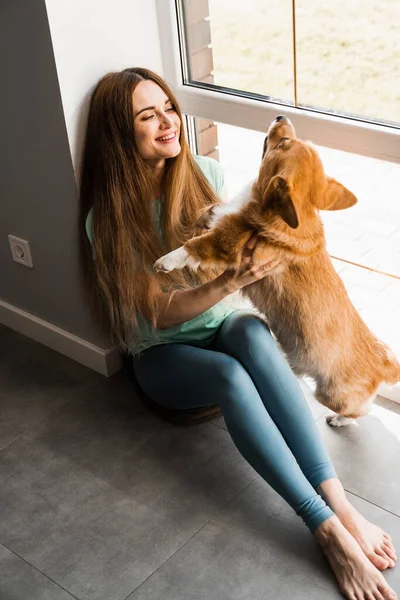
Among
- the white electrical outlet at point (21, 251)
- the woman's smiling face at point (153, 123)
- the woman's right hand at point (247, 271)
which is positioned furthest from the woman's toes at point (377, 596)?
the white electrical outlet at point (21, 251)

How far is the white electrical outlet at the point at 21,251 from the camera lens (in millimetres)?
2757

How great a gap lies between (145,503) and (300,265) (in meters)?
0.81

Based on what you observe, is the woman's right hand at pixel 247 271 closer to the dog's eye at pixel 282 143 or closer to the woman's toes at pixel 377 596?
the dog's eye at pixel 282 143

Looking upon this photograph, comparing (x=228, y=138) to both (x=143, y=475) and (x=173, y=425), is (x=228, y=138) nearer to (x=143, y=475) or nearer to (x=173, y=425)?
(x=173, y=425)

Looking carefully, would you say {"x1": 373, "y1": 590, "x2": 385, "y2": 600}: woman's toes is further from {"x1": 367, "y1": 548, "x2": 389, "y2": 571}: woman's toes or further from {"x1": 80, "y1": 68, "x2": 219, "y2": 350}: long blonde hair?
{"x1": 80, "y1": 68, "x2": 219, "y2": 350}: long blonde hair

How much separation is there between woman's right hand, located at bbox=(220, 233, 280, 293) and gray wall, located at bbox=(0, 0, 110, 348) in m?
0.65

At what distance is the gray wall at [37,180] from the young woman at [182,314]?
14cm

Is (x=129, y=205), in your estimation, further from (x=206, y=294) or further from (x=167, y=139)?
(x=206, y=294)

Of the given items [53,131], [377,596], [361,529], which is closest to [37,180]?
[53,131]

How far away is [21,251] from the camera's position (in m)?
2.79

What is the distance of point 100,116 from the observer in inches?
88.4

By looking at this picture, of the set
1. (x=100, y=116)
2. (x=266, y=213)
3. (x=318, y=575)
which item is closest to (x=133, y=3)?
(x=100, y=116)

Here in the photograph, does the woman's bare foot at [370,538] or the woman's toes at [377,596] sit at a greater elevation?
the woman's bare foot at [370,538]

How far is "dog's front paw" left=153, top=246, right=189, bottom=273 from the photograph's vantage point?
1991 mm
